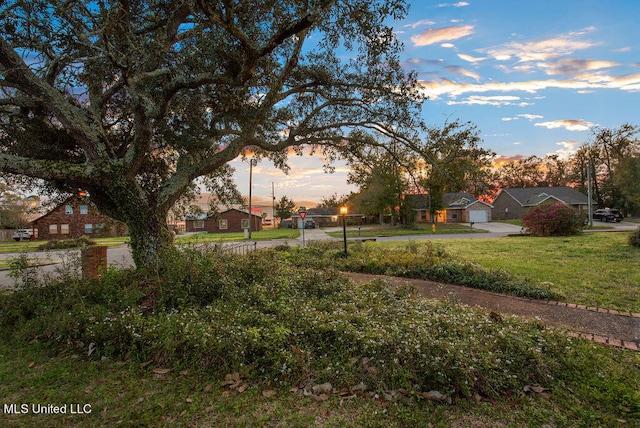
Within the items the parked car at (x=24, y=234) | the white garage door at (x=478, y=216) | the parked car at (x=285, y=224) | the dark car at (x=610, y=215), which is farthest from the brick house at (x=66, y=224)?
the dark car at (x=610, y=215)

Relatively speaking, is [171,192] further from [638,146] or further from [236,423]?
[638,146]

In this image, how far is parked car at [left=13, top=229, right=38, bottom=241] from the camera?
121 feet

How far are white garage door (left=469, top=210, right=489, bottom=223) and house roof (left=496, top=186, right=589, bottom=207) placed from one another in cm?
685

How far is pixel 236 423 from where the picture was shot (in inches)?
96.8

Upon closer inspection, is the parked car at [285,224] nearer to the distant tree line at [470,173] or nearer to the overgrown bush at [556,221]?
the distant tree line at [470,173]

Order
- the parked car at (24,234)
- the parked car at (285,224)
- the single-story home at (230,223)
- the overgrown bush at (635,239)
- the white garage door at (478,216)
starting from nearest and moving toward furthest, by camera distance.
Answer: the overgrown bush at (635,239)
the parked car at (24,234)
the white garage door at (478,216)
the single-story home at (230,223)
the parked car at (285,224)

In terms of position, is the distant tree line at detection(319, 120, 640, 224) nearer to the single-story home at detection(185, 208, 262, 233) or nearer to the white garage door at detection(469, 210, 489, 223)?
the white garage door at detection(469, 210, 489, 223)

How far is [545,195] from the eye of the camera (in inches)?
1725

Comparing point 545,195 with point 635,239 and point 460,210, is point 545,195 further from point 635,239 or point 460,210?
point 635,239

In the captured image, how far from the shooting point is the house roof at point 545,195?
42969 mm

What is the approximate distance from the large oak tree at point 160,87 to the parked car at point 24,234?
1618 inches

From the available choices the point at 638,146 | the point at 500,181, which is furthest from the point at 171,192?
the point at 500,181

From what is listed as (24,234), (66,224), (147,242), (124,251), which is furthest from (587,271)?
(24,234)

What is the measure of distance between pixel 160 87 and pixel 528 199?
5197 centimetres
